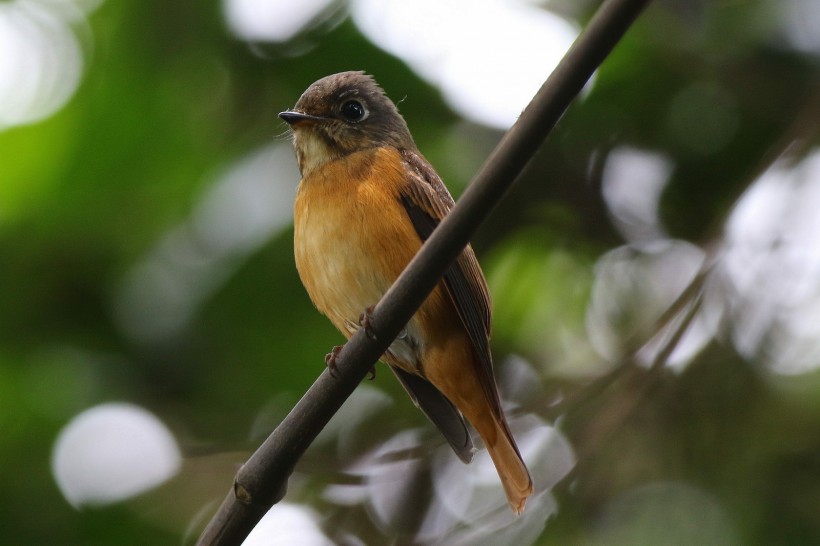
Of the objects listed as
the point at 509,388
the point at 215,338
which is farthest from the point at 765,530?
the point at 215,338

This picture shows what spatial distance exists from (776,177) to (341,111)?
1.89m

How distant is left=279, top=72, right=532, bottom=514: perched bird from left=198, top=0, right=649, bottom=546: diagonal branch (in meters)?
1.30

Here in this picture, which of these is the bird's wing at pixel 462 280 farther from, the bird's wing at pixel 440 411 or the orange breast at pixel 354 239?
the bird's wing at pixel 440 411

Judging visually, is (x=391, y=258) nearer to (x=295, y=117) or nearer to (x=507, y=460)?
(x=295, y=117)

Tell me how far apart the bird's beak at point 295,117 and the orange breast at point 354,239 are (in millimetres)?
266

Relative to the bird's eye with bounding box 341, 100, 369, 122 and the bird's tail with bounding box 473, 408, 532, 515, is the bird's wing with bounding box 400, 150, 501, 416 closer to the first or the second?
the bird's tail with bounding box 473, 408, 532, 515

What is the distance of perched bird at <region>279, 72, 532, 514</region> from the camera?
12.1 ft

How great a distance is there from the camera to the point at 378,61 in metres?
4.58

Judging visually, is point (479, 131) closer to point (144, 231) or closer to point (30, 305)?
point (144, 231)

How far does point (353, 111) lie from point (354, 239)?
2.81 feet

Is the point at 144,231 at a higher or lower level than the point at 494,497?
higher

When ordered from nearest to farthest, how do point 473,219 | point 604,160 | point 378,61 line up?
point 473,219
point 378,61
point 604,160

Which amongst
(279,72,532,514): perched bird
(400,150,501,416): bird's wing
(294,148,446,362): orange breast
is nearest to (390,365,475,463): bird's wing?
(279,72,532,514): perched bird

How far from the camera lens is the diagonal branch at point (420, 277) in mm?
1803
